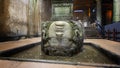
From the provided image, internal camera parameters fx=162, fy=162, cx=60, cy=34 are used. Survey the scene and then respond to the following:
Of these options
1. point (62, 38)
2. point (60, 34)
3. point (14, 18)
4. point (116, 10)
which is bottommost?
point (62, 38)

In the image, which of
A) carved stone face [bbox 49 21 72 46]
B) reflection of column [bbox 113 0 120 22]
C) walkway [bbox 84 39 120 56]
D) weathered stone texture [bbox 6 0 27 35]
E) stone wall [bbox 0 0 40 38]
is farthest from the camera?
reflection of column [bbox 113 0 120 22]

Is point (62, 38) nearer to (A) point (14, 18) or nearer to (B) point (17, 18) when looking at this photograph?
(A) point (14, 18)

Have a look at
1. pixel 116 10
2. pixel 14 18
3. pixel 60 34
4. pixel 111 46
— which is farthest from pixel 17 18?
pixel 116 10

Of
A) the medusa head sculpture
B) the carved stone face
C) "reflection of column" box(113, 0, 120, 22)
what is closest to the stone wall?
the medusa head sculpture

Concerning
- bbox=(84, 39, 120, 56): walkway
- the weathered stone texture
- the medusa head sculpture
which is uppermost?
the weathered stone texture

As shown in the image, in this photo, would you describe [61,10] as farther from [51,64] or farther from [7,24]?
[51,64]

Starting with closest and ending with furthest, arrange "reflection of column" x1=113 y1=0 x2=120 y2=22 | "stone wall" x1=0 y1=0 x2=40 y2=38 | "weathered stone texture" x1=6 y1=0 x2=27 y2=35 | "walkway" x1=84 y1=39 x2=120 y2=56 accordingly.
A: "walkway" x1=84 y1=39 x2=120 y2=56 < "stone wall" x1=0 y1=0 x2=40 y2=38 < "weathered stone texture" x1=6 y1=0 x2=27 y2=35 < "reflection of column" x1=113 y1=0 x2=120 y2=22

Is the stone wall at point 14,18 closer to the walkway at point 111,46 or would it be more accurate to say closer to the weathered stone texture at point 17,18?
the weathered stone texture at point 17,18

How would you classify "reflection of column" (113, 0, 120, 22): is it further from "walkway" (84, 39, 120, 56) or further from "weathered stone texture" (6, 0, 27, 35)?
"weathered stone texture" (6, 0, 27, 35)

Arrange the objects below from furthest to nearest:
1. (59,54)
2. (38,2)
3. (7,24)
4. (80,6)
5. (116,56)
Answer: (80,6)
(38,2)
(7,24)
(59,54)
(116,56)

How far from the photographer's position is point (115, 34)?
874 cm

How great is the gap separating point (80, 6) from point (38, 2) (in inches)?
577

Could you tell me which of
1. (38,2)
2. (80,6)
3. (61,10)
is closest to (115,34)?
(61,10)

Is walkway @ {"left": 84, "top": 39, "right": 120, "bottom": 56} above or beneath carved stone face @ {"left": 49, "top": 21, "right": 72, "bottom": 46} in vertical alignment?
beneath
